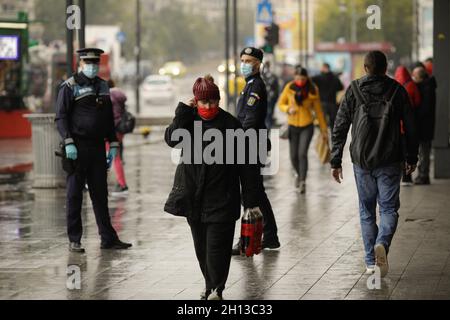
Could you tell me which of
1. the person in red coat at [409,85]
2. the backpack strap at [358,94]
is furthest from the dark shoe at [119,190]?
the backpack strap at [358,94]

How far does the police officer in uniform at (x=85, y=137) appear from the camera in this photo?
1245 cm

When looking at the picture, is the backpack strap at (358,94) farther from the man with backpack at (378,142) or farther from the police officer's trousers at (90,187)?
the police officer's trousers at (90,187)

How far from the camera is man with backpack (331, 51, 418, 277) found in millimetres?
10609

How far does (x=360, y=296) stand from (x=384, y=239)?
0.96 m

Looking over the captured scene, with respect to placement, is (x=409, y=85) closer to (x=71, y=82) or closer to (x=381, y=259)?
(x=71, y=82)

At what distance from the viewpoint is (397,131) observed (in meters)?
10.7

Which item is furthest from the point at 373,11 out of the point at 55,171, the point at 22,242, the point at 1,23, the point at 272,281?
the point at 1,23

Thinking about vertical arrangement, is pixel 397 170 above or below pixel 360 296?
above

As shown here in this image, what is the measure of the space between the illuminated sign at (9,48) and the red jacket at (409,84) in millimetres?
17242

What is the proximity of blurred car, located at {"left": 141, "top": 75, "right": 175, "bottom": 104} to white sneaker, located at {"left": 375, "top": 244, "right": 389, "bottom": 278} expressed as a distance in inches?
2150
